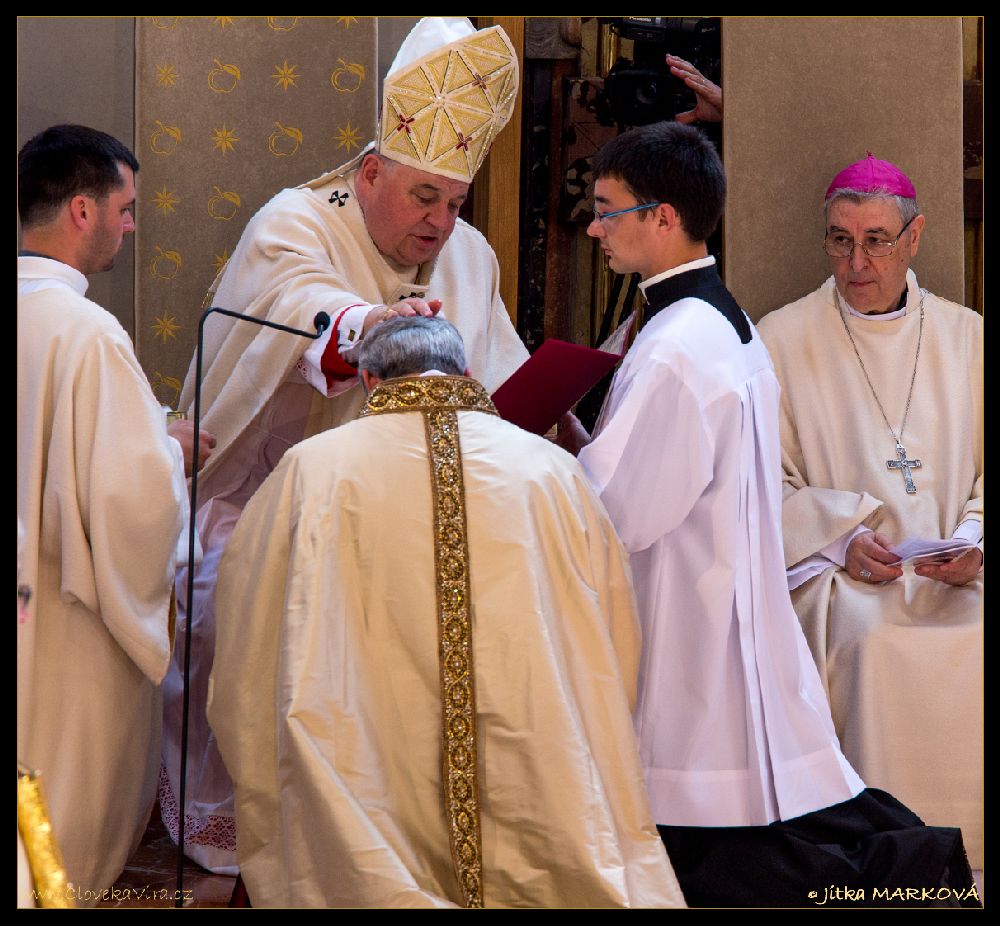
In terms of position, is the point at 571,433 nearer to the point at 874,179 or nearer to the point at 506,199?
the point at 506,199

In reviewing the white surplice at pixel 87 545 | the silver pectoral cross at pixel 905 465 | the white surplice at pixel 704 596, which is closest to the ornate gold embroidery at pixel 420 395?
the white surplice at pixel 704 596

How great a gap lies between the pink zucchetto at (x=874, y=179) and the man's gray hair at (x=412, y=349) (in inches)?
84.8

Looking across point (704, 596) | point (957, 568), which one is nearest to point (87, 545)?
point (704, 596)

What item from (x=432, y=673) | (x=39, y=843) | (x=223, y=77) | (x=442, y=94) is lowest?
(x=39, y=843)

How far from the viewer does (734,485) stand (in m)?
3.93

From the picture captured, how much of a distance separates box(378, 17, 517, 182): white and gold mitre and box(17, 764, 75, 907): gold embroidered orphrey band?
260cm

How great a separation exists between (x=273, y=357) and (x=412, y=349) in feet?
3.59

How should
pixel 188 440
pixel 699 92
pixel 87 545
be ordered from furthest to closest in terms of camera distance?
pixel 699 92 → pixel 188 440 → pixel 87 545

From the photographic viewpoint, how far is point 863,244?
5152 mm

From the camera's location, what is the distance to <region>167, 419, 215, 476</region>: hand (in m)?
4.17

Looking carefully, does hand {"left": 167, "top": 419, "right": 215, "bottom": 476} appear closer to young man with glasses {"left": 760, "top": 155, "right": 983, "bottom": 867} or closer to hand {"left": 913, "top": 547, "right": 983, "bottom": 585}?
young man with glasses {"left": 760, "top": 155, "right": 983, "bottom": 867}

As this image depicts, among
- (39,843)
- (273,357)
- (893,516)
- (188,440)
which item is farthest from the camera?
(893,516)

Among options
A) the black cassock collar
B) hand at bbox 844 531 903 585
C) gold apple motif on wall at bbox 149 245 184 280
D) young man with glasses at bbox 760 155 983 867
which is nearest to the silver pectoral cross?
young man with glasses at bbox 760 155 983 867

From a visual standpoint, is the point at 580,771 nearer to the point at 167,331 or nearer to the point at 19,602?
the point at 19,602
